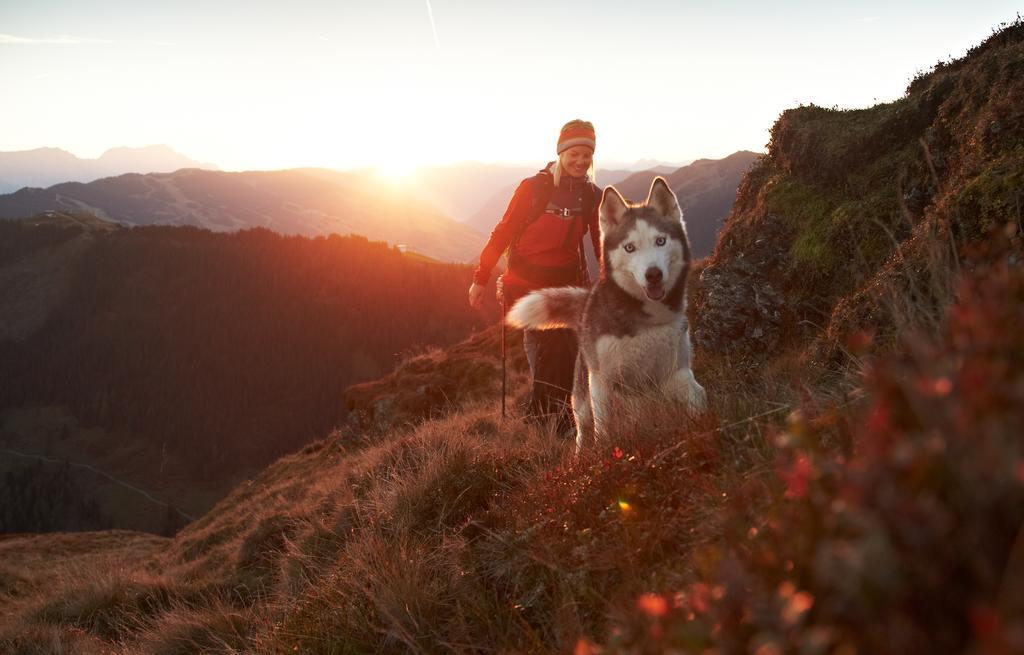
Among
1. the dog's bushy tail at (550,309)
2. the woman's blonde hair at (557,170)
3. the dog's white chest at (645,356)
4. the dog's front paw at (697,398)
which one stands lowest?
the dog's front paw at (697,398)

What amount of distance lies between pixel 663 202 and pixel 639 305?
993mm

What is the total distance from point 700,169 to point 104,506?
451 feet

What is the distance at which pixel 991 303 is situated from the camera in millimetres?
1214

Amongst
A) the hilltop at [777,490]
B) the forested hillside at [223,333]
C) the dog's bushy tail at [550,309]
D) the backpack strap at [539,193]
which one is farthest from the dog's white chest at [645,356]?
the forested hillside at [223,333]

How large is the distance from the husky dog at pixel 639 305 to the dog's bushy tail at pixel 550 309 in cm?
52

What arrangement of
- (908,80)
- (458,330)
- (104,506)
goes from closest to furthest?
(908,80) → (104,506) → (458,330)

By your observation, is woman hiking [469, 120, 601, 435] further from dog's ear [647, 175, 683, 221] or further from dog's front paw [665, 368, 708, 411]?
dog's front paw [665, 368, 708, 411]

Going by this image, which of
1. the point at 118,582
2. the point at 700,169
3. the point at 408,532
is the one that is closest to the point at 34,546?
the point at 118,582

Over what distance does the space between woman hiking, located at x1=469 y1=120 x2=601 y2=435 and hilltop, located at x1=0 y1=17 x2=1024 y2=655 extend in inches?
74.3

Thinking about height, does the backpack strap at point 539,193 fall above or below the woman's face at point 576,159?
below

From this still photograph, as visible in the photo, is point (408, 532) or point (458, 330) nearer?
Answer: point (408, 532)

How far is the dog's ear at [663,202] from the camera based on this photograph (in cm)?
550

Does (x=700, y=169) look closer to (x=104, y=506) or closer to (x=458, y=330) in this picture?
(x=458, y=330)

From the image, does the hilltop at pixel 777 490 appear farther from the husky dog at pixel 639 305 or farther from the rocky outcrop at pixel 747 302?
the husky dog at pixel 639 305
